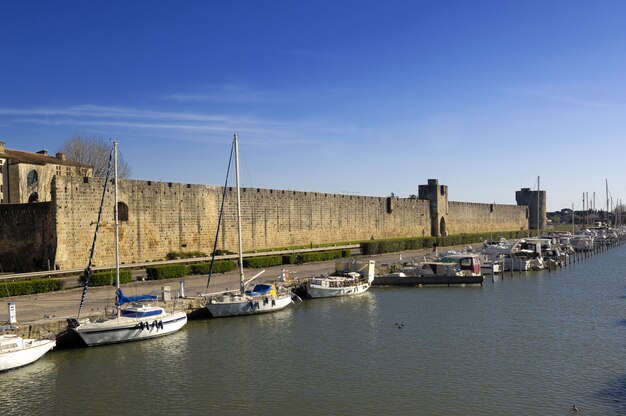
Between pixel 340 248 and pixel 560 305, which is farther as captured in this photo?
pixel 340 248

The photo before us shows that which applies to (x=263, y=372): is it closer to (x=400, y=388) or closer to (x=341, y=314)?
(x=400, y=388)

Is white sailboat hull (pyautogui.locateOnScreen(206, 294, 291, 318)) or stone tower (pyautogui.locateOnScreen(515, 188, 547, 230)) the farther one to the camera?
stone tower (pyautogui.locateOnScreen(515, 188, 547, 230))

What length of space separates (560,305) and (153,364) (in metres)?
15.4

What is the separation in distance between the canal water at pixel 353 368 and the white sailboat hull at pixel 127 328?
0.29 meters

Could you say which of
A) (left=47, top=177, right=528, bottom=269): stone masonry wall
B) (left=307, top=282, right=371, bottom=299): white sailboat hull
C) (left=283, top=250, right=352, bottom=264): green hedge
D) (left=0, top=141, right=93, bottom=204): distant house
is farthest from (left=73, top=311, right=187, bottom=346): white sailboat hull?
(left=0, top=141, right=93, bottom=204): distant house

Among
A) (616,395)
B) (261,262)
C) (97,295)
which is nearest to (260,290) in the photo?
(97,295)

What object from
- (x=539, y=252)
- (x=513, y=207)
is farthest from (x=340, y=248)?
(x=513, y=207)

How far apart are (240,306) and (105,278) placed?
5.76 meters

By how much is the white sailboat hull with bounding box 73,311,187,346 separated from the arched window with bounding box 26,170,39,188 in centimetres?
2776

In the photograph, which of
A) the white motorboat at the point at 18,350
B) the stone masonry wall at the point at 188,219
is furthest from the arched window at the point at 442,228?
the white motorboat at the point at 18,350

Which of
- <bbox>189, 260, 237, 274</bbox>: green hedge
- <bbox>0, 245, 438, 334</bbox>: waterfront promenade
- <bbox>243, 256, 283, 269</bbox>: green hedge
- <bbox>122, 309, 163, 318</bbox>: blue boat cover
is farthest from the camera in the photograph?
<bbox>243, 256, 283, 269</bbox>: green hedge

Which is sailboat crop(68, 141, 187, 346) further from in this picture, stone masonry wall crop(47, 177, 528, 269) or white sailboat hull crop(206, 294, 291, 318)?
stone masonry wall crop(47, 177, 528, 269)

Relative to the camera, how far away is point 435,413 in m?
10.9

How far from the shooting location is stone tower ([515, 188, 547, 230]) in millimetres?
76750
